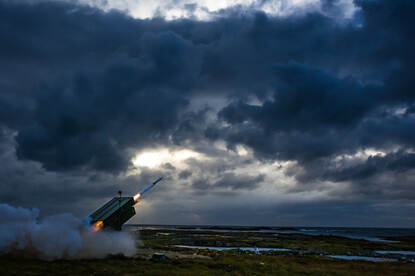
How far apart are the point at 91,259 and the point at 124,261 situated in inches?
157

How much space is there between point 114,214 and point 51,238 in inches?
359

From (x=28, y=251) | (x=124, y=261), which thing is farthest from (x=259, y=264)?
(x=28, y=251)

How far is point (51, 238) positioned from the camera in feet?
114

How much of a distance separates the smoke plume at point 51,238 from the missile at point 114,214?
208 cm

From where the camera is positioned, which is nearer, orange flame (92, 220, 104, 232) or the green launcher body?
orange flame (92, 220, 104, 232)

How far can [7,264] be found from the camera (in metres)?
30.5

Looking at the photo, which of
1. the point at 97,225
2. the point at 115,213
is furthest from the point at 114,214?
the point at 97,225

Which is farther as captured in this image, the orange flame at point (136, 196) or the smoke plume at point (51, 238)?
the orange flame at point (136, 196)

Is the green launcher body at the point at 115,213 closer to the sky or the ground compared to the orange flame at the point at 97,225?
closer to the sky

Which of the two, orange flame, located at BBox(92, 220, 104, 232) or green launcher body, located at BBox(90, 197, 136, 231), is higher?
green launcher body, located at BBox(90, 197, 136, 231)

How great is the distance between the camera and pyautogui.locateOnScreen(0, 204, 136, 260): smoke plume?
113 feet

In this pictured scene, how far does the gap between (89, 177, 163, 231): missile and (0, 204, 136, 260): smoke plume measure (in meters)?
2.08

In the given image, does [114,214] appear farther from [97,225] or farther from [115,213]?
[97,225]

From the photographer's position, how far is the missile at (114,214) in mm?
41000
